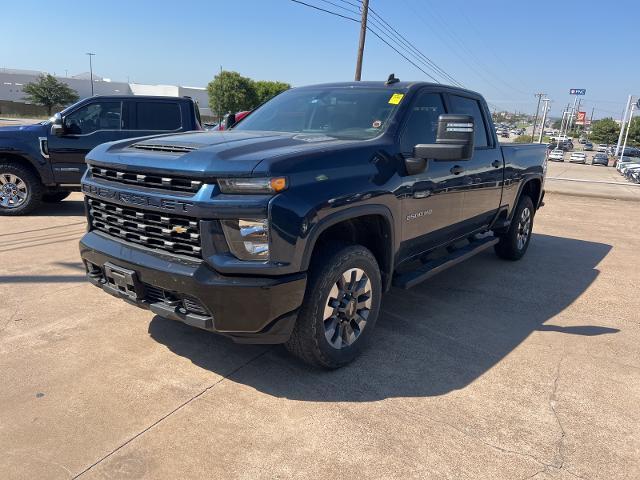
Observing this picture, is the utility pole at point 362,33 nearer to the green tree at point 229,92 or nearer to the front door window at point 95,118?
the front door window at point 95,118

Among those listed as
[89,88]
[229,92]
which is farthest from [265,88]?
[89,88]

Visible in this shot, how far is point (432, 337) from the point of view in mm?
3953

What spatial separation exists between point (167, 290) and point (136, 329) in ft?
4.01

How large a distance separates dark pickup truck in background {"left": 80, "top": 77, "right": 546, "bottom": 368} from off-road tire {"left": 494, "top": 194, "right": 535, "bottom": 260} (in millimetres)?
2170

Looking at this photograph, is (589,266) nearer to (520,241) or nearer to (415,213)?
(520,241)

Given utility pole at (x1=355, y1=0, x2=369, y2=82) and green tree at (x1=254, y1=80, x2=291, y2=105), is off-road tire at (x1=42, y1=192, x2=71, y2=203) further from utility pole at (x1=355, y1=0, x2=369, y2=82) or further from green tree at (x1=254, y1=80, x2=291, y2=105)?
green tree at (x1=254, y1=80, x2=291, y2=105)

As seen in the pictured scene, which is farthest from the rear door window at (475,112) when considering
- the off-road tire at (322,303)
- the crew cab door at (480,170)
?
the off-road tire at (322,303)

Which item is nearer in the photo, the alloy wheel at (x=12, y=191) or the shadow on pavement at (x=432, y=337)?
the shadow on pavement at (x=432, y=337)

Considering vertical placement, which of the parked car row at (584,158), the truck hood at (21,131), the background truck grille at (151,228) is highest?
the truck hood at (21,131)

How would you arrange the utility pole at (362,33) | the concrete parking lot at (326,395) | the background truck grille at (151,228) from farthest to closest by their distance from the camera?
the utility pole at (362,33)
the background truck grille at (151,228)
the concrete parking lot at (326,395)

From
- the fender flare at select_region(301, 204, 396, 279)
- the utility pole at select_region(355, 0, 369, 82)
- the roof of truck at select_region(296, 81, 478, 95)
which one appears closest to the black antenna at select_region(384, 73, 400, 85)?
the roof of truck at select_region(296, 81, 478, 95)

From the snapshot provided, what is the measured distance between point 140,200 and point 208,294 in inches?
29.2

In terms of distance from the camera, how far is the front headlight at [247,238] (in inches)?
104

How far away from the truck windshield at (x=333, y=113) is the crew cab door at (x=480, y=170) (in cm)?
A: 92
